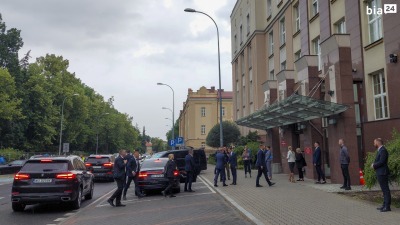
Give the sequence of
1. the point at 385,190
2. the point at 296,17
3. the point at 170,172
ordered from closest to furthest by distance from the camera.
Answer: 1. the point at 385,190
2. the point at 170,172
3. the point at 296,17

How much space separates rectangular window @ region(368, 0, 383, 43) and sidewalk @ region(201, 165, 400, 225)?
22.2 feet

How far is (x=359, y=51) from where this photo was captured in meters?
18.2

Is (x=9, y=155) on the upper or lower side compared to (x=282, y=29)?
lower

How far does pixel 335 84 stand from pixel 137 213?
32.9 ft

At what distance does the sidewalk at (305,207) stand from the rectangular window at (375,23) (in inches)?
267

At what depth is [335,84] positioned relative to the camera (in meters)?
16.6

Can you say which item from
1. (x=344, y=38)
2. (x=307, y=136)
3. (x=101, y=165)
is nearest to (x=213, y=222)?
(x=344, y=38)

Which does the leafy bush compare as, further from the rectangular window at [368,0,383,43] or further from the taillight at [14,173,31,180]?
the taillight at [14,173,31,180]

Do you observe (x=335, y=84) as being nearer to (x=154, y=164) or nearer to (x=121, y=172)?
(x=154, y=164)

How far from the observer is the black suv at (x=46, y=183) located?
437 inches

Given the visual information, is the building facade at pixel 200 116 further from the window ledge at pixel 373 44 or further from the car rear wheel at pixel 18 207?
the car rear wheel at pixel 18 207

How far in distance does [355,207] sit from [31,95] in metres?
50.1

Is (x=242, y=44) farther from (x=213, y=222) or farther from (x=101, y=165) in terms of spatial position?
(x=213, y=222)

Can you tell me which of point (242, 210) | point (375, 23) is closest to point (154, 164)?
point (242, 210)
